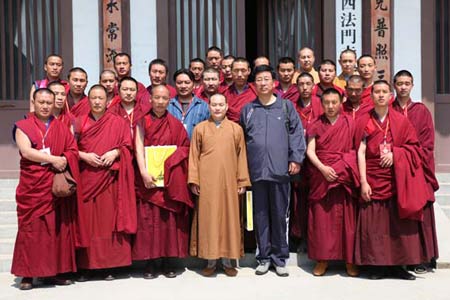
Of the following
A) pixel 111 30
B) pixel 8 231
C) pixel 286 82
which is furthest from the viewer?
pixel 111 30

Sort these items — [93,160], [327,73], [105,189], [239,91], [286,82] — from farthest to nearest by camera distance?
[286,82] → [327,73] → [239,91] → [105,189] → [93,160]

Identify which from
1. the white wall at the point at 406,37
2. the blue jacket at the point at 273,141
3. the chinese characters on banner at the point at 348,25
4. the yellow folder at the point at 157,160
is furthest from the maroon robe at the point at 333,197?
the white wall at the point at 406,37

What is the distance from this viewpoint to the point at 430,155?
4.98 meters

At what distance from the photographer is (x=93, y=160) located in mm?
4715

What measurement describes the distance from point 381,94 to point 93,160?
7.50ft

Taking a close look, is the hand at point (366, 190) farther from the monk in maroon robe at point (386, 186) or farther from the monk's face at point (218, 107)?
the monk's face at point (218, 107)

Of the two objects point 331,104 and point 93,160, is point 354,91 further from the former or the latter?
point 93,160

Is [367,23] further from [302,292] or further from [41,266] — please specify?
[41,266]

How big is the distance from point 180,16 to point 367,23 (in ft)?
7.38

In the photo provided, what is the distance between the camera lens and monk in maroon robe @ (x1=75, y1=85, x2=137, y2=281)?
4781 mm

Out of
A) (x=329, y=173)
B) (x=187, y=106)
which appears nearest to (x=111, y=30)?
(x=187, y=106)

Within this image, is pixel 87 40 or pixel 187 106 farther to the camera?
pixel 87 40

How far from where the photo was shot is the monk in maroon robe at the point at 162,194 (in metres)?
4.88

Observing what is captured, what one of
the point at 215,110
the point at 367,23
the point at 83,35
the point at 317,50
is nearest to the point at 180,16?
the point at 83,35
